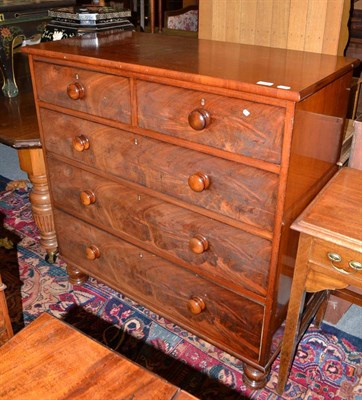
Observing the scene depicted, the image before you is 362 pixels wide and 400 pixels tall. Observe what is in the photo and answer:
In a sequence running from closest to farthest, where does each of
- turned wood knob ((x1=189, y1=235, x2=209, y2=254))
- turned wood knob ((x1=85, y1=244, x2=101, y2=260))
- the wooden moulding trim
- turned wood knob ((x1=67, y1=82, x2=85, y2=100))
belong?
the wooden moulding trim, turned wood knob ((x1=189, y1=235, x2=209, y2=254)), turned wood knob ((x1=67, y1=82, x2=85, y2=100)), turned wood knob ((x1=85, y1=244, x2=101, y2=260))

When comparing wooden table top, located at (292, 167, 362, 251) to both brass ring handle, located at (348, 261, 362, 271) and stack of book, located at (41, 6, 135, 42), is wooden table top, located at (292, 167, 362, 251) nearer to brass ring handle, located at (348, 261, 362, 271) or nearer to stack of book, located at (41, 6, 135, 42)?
brass ring handle, located at (348, 261, 362, 271)

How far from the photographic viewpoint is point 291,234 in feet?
5.21

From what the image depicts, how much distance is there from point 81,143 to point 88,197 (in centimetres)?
24

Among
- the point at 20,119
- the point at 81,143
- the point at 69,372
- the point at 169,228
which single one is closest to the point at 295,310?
the point at 169,228

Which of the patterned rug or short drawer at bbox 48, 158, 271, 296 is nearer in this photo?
short drawer at bbox 48, 158, 271, 296

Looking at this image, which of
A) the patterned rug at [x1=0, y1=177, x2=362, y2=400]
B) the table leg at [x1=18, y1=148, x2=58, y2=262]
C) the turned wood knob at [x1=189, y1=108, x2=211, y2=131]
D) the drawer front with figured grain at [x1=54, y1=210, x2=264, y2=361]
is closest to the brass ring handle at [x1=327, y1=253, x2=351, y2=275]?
the drawer front with figured grain at [x1=54, y1=210, x2=264, y2=361]

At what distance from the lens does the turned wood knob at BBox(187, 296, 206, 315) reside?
1812 mm

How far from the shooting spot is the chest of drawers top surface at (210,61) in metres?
1.34

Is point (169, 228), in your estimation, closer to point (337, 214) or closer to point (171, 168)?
point (171, 168)

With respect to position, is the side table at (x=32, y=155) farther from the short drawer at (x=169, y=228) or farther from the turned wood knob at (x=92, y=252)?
the turned wood knob at (x=92, y=252)

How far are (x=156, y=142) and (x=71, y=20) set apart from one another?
85cm

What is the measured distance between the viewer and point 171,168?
1.66 meters

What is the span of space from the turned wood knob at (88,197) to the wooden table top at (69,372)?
0.92 meters

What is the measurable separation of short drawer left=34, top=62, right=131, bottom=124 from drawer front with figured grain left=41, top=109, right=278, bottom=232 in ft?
0.21
